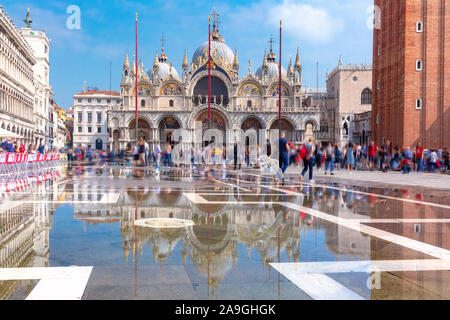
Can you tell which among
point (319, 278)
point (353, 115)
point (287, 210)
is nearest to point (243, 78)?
point (353, 115)

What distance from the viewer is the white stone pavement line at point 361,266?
3.54 metres

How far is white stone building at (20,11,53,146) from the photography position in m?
55.9

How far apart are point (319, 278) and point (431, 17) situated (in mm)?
33996

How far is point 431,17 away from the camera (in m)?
31.8

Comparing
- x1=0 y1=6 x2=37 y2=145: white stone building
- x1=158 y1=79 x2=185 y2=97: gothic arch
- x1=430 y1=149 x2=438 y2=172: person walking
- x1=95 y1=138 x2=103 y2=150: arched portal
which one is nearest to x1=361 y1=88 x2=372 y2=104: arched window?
x1=158 y1=79 x2=185 y2=97: gothic arch

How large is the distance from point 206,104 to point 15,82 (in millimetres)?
24789

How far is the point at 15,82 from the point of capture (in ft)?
131

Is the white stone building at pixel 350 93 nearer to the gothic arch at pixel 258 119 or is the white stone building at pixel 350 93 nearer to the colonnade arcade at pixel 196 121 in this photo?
the colonnade arcade at pixel 196 121

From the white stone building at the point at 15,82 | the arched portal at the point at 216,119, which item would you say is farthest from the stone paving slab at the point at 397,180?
the arched portal at the point at 216,119

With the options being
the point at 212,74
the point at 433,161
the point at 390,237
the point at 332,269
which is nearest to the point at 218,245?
the point at 332,269

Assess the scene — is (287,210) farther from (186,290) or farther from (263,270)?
(186,290)

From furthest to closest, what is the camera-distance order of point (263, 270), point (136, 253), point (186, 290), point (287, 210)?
point (287, 210), point (136, 253), point (263, 270), point (186, 290)

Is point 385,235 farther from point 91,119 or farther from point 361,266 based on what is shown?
point 91,119

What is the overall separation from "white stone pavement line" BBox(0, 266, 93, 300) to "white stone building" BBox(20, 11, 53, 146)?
55.0 m
